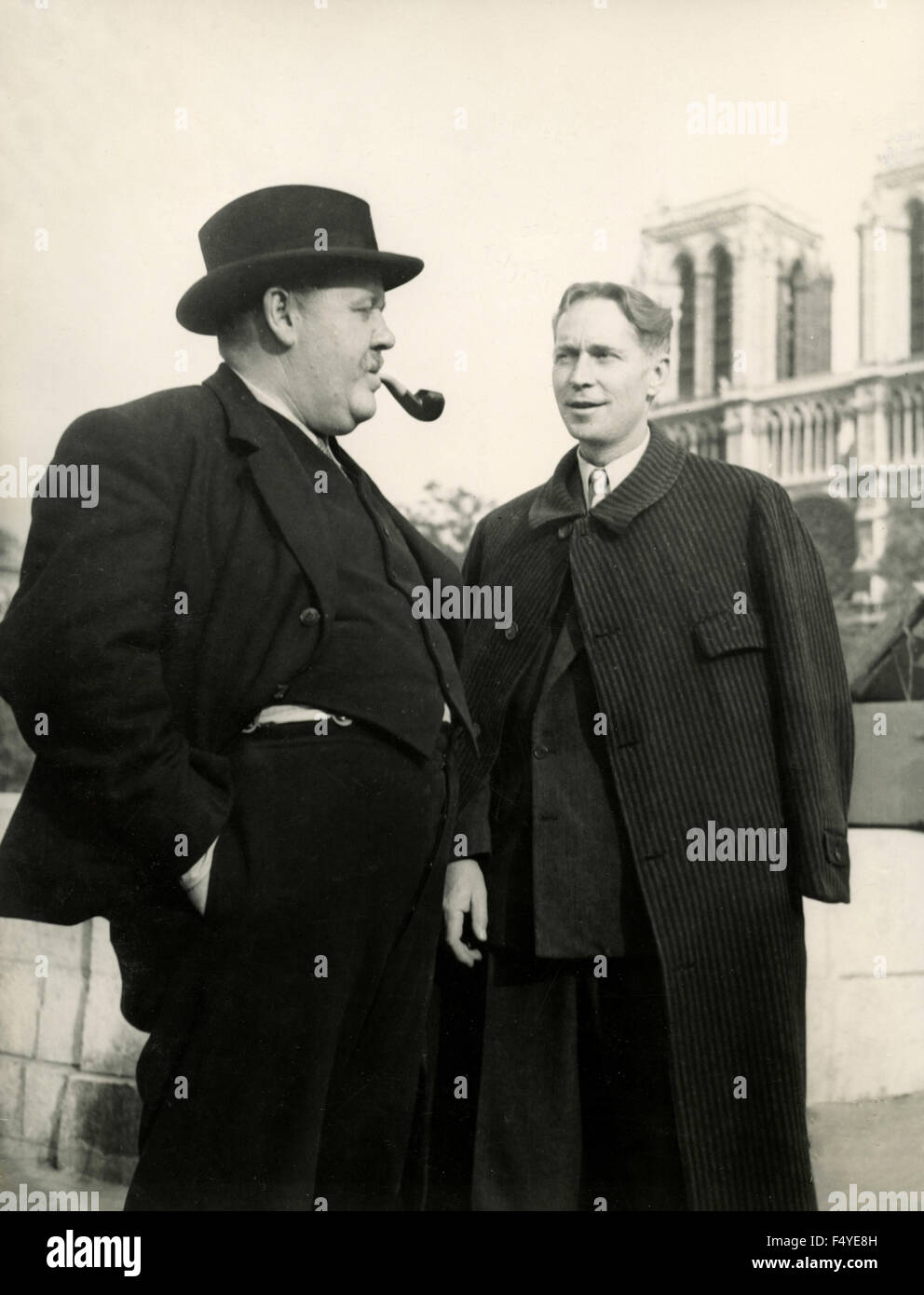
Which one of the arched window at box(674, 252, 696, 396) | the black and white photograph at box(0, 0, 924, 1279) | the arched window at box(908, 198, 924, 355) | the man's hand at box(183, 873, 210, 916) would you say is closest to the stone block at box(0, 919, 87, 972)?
the black and white photograph at box(0, 0, 924, 1279)

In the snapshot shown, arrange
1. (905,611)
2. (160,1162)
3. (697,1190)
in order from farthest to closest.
Result: (905,611) < (697,1190) < (160,1162)

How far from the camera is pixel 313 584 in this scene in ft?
10.9

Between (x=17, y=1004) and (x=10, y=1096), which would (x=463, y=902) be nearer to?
(x=17, y=1004)

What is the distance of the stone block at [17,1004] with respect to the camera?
4.07 meters

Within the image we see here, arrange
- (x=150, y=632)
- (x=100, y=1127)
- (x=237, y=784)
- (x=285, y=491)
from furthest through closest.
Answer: (x=100, y=1127) < (x=285, y=491) < (x=237, y=784) < (x=150, y=632)

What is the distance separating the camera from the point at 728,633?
145 inches

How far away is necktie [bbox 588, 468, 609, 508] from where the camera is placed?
3.87 metres

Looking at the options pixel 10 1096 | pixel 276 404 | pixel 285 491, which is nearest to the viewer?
pixel 285 491

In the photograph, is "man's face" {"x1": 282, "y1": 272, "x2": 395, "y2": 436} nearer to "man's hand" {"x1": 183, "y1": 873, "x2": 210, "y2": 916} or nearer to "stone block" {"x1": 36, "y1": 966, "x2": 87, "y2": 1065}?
"man's hand" {"x1": 183, "y1": 873, "x2": 210, "y2": 916}

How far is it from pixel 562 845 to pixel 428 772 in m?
0.45

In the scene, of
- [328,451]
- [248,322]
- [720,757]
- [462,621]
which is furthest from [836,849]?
[248,322]

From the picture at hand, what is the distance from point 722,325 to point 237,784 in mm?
2117
